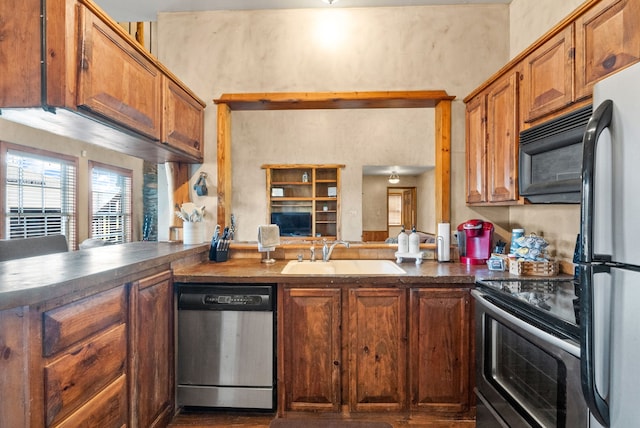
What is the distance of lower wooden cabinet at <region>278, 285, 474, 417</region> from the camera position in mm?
1901

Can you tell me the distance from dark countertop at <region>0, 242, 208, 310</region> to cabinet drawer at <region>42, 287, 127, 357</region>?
0.05 m

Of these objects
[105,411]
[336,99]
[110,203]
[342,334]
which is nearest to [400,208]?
[336,99]

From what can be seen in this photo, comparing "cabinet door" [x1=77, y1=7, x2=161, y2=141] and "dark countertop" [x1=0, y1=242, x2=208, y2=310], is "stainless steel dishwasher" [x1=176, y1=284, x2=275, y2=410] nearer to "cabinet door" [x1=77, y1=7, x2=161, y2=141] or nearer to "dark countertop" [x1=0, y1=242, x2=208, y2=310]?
"dark countertop" [x1=0, y1=242, x2=208, y2=310]

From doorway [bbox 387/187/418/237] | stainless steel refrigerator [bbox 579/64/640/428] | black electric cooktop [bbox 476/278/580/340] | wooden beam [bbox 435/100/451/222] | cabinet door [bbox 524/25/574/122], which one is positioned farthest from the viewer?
doorway [bbox 387/187/418/237]

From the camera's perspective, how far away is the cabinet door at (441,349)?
190cm

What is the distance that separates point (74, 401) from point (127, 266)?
0.53 meters

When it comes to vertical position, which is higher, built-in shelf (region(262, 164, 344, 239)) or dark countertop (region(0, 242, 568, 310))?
built-in shelf (region(262, 164, 344, 239))

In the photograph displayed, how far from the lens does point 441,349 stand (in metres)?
1.90

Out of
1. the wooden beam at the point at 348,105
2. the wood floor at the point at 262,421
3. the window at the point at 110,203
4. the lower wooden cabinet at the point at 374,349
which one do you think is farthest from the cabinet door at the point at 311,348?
the window at the point at 110,203

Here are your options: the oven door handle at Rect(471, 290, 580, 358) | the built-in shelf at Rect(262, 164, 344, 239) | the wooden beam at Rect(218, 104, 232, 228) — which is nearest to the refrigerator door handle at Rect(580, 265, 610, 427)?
the oven door handle at Rect(471, 290, 580, 358)

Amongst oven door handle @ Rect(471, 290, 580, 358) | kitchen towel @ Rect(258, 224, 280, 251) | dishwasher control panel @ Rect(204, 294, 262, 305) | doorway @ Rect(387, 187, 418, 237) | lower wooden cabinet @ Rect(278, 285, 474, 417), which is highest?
doorway @ Rect(387, 187, 418, 237)

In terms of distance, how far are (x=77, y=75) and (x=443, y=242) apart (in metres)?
2.30

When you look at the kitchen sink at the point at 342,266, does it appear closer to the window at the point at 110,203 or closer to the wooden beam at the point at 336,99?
the wooden beam at the point at 336,99

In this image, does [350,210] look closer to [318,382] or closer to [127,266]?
[318,382]
